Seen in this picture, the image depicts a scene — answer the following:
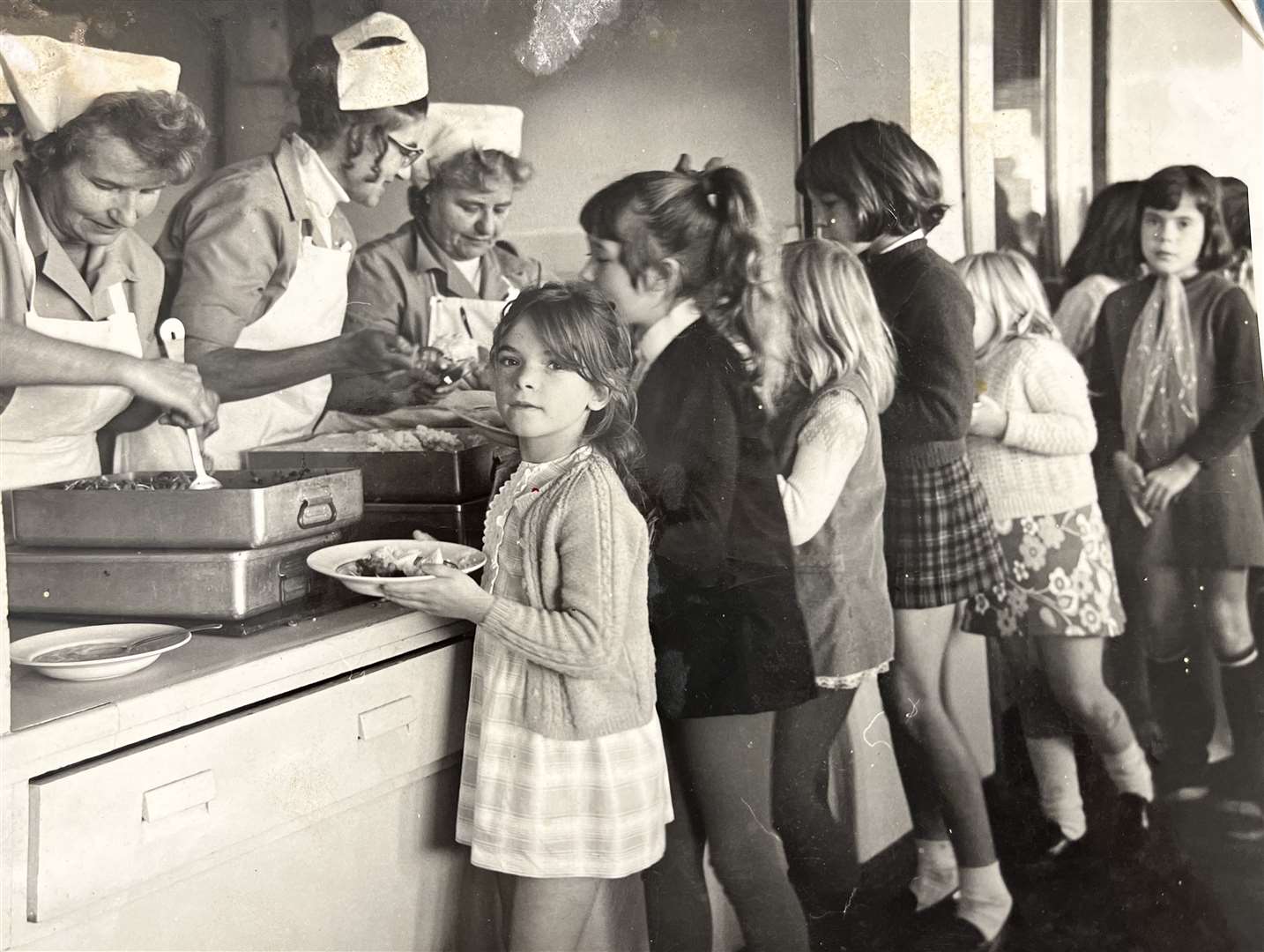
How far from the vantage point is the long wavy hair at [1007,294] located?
6.28ft

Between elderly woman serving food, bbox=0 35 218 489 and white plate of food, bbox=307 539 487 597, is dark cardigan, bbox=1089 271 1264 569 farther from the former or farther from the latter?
elderly woman serving food, bbox=0 35 218 489

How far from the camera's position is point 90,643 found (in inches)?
67.6

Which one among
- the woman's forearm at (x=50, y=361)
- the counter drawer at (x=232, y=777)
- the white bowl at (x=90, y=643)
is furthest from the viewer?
the woman's forearm at (x=50, y=361)

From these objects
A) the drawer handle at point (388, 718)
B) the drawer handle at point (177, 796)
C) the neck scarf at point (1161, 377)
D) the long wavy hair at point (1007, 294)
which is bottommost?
the drawer handle at point (177, 796)

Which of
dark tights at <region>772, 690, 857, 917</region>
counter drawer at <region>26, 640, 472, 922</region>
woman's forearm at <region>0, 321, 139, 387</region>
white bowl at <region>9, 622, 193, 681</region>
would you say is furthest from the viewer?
dark tights at <region>772, 690, 857, 917</region>

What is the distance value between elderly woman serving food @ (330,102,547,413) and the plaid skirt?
771mm

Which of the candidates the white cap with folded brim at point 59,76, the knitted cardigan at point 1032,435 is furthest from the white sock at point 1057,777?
the white cap with folded brim at point 59,76

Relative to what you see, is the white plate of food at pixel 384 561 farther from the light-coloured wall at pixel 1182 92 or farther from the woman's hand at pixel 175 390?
the light-coloured wall at pixel 1182 92

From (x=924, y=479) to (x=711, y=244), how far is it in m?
0.55

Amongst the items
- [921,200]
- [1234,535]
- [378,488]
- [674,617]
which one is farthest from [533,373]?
[1234,535]

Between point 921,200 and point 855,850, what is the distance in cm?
113

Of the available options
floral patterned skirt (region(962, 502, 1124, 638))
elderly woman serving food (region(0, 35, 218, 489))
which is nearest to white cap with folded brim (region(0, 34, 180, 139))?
elderly woman serving food (region(0, 35, 218, 489))

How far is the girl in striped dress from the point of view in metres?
1.88

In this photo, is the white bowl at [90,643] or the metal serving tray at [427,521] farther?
the metal serving tray at [427,521]
